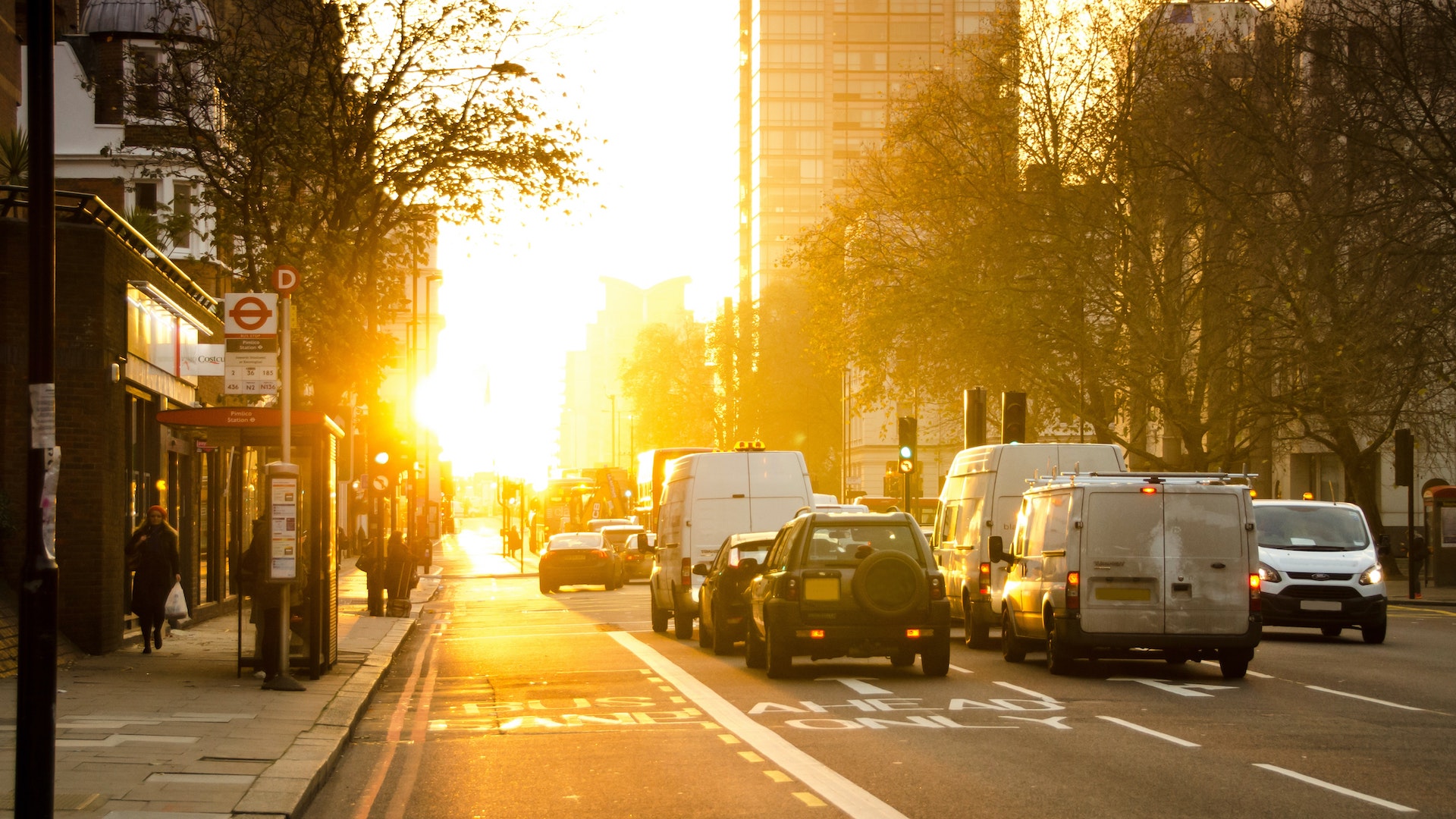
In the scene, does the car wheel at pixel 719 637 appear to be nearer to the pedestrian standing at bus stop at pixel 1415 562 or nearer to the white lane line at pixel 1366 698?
the white lane line at pixel 1366 698

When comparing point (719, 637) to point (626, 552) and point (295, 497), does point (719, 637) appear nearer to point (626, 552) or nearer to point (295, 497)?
point (295, 497)

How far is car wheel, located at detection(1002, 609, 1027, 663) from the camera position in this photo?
1980 centimetres

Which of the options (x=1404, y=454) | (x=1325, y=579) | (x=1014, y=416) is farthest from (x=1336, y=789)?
(x=1404, y=454)

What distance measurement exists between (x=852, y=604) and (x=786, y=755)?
5.67m

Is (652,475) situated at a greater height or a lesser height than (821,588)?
greater

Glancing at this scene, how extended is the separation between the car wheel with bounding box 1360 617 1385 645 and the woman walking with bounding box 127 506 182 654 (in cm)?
1606

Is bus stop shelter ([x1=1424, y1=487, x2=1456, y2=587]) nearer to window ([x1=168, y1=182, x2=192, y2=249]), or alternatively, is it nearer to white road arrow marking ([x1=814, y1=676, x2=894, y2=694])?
white road arrow marking ([x1=814, y1=676, x2=894, y2=694])

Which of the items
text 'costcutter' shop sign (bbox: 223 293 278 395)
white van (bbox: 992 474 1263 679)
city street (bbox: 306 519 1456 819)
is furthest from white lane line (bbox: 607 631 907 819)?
text 'costcutter' shop sign (bbox: 223 293 278 395)

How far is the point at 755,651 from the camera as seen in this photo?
19.0 metres

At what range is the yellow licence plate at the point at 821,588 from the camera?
57.2 feet

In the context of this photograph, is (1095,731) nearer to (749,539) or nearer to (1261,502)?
(749,539)

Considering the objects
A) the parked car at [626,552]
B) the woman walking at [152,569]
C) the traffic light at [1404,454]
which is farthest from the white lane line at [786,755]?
the parked car at [626,552]

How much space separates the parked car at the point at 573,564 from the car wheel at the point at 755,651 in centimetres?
2498

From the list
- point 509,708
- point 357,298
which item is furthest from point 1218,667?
point 357,298
